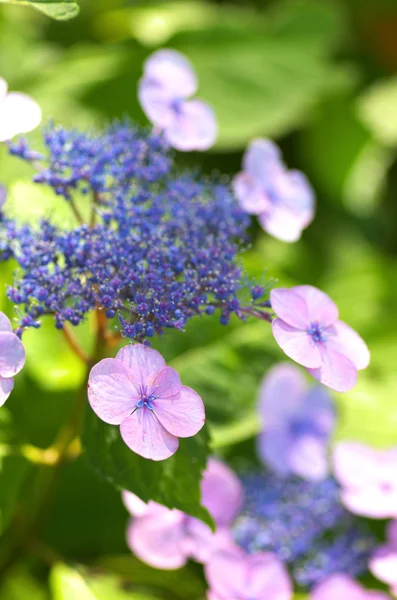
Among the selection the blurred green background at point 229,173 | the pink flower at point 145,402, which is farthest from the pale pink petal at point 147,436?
the blurred green background at point 229,173

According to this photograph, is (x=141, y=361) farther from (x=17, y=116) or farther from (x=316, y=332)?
(x=17, y=116)

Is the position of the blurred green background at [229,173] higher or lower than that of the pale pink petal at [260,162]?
lower

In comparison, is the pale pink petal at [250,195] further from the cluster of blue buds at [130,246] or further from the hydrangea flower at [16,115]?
the hydrangea flower at [16,115]

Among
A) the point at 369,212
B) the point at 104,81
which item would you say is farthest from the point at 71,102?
the point at 369,212

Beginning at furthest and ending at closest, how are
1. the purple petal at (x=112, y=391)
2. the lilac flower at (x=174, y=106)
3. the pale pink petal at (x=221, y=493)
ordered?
1. the pale pink petal at (x=221, y=493)
2. the lilac flower at (x=174, y=106)
3. the purple petal at (x=112, y=391)

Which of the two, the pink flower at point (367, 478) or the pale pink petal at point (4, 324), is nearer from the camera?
the pale pink petal at point (4, 324)
